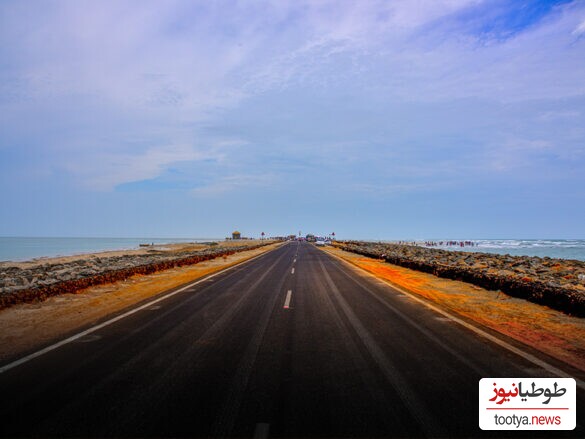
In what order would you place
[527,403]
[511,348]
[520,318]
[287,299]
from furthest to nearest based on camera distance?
1. [287,299]
2. [520,318]
3. [511,348]
4. [527,403]

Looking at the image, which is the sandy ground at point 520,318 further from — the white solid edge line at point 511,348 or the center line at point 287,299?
the center line at point 287,299

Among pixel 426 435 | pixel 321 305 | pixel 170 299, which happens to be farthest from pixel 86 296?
pixel 426 435

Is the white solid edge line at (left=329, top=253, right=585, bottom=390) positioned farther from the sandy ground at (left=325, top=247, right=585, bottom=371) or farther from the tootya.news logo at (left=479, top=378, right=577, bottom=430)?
the sandy ground at (left=325, top=247, right=585, bottom=371)

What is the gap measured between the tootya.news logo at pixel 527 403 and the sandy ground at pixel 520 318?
1.29 meters

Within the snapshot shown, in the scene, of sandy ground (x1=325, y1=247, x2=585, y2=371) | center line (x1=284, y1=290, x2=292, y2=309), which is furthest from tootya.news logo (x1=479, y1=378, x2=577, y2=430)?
center line (x1=284, y1=290, x2=292, y2=309)

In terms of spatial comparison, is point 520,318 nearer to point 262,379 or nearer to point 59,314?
point 262,379

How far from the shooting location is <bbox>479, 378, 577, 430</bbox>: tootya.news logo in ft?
12.9

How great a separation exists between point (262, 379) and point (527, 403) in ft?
11.1

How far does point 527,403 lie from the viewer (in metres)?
4.34

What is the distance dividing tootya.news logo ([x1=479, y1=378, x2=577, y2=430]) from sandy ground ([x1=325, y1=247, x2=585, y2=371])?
1.29 metres

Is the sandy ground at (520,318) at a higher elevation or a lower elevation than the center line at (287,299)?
higher

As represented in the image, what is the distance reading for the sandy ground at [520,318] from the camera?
6363 millimetres

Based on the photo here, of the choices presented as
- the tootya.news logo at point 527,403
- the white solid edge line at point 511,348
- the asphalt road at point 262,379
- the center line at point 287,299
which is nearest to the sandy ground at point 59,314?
the asphalt road at point 262,379

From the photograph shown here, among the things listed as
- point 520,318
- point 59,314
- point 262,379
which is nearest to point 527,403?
point 262,379
